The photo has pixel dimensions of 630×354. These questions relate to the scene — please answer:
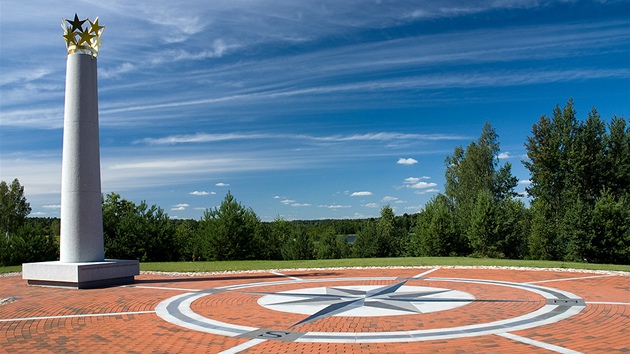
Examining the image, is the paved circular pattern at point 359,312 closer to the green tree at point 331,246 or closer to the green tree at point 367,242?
Result: the green tree at point 367,242

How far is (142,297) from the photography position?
14109mm

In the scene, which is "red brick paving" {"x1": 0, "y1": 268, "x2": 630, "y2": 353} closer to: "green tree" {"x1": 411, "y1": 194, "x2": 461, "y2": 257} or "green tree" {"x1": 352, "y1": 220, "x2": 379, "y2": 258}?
"green tree" {"x1": 411, "y1": 194, "x2": 461, "y2": 257}

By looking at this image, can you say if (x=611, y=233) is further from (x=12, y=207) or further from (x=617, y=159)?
(x=12, y=207)

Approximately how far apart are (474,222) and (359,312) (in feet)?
86.3

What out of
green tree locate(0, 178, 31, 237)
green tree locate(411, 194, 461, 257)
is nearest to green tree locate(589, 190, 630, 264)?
green tree locate(411, 194, 461, 257)

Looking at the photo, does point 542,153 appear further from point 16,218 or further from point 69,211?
point 16,218

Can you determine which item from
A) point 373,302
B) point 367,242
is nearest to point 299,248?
point 367,242

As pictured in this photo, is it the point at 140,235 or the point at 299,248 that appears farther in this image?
the point at 299,248

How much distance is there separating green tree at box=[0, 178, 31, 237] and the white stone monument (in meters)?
48.1

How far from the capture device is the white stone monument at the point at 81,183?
17391mm

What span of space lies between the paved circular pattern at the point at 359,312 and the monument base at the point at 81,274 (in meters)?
4.06

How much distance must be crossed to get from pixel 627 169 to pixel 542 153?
6.76 meters

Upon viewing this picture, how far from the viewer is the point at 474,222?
35.3 meters

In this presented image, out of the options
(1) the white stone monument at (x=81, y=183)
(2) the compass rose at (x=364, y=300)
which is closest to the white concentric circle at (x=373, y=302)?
(2) the compass rose at (x=364, y=300)
